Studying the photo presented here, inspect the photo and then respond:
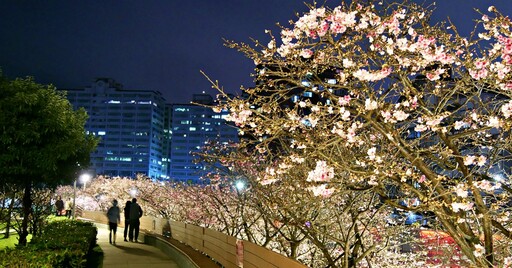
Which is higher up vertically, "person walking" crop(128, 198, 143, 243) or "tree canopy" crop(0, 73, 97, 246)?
"tree canopy" crop(0, 73, 97, 246)

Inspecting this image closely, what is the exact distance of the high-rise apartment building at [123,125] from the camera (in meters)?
161

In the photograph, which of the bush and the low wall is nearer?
the low wall

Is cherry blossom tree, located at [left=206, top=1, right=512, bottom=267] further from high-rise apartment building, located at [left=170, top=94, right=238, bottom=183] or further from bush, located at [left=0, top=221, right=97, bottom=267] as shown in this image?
high-rise apartment building, located at [left=170, top=94, right=238, bottom=183]

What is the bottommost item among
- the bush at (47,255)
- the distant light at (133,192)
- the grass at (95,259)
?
the grass at (95,259)

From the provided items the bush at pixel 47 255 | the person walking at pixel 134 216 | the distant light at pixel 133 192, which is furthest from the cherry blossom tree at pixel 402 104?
the distant light at pixel 133 192

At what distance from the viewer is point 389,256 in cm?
1275

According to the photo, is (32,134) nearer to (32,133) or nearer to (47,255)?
(32,133)

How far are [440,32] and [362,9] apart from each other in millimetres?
1034

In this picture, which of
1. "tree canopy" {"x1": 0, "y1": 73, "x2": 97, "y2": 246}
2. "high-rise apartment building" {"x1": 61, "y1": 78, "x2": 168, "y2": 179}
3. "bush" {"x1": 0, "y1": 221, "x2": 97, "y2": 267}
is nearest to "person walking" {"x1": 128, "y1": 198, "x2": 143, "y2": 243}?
"tree canopy" {"x1": 0, "y1": 73, "x2": 97, "y2": 246}

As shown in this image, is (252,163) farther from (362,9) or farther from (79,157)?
(362,9)

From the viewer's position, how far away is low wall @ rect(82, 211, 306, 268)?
20.3ft

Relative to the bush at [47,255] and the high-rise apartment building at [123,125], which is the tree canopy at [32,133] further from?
the high-rise apartment building at [123,125]

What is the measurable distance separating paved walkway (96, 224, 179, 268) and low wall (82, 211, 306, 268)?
764mm

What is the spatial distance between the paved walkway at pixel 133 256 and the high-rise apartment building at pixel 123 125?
148 meters
